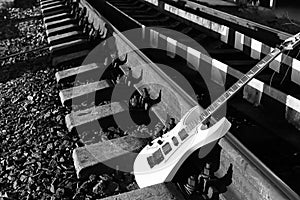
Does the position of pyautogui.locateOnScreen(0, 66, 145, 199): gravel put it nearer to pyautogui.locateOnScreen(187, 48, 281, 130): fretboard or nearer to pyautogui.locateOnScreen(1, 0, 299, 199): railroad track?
pyautogui.locateOnScreen(1, 0, 299, 199): railroad track

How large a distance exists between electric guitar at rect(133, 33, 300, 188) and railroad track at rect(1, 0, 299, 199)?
105mm

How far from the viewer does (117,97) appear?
3.99 m

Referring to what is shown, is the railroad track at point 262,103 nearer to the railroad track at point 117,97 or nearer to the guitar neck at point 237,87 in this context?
the railroad track at point 117,97

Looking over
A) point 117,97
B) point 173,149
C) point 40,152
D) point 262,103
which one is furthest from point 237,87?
point 40,152

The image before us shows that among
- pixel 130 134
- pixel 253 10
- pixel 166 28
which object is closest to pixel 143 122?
pixel 130 134

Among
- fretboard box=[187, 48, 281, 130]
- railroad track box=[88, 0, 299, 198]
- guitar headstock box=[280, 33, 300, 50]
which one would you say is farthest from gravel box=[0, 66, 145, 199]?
guitar headstock box=[280, 33, 300, 50]

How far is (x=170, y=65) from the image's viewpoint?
15.9 feet

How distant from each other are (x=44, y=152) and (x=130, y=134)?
2.55 ft

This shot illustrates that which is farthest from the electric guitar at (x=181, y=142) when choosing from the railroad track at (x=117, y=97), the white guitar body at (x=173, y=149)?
the railroad track at (x=117, y=97)

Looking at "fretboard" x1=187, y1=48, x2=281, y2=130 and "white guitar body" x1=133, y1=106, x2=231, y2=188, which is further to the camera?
"fretboard" x1=187, y1=48, x2=281, y2=130

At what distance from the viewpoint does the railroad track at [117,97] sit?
2908 millimetres

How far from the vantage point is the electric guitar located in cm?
248

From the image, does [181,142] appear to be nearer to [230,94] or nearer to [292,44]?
[230,94]

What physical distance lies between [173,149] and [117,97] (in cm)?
152
